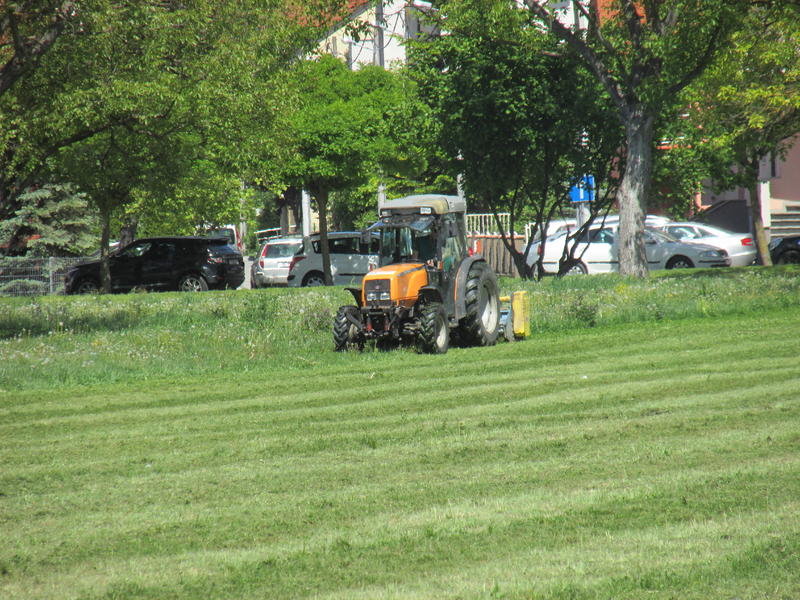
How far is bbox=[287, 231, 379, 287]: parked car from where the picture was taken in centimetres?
3203

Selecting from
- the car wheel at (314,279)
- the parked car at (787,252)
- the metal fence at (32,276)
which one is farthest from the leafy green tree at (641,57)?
the metal fence at (32,276)

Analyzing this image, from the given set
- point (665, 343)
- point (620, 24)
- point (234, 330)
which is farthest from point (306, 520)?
point (620, 24)

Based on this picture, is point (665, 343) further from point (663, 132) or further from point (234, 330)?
point (663, 132)

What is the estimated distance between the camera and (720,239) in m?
33.0

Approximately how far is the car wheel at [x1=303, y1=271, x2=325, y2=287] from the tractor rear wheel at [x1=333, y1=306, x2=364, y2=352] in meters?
16.8

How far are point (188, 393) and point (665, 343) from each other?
22.6ft

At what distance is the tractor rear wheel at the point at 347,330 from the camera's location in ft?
49.4

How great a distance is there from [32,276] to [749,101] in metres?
22.4

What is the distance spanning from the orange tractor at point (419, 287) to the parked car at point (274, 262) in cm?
2044

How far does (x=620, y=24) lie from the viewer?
2369 cm

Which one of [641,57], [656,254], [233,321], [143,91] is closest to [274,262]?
[656,254]

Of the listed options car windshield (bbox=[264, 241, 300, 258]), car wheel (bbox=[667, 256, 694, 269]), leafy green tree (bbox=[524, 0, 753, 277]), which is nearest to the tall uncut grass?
leafy green tree (bbox=[524, 0, 753, 277])

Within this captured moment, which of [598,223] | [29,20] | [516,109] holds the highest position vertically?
[29,20]

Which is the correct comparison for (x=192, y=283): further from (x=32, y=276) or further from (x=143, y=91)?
(x=143, y=91)
